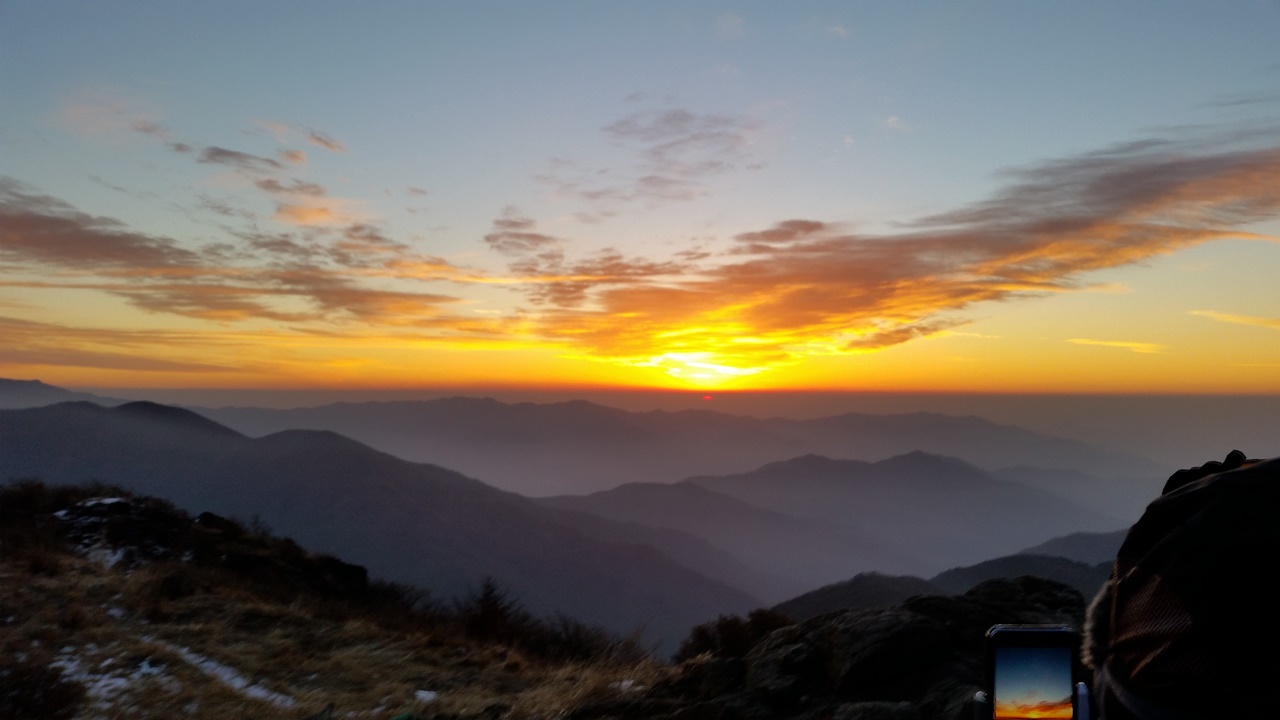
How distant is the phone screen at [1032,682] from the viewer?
2836mm

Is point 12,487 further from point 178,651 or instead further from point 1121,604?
point 1121,604

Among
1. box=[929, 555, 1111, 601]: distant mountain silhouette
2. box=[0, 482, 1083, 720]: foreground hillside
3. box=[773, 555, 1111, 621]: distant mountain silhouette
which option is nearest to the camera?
box=[0, 482, 1083, 720]: foreground hillside

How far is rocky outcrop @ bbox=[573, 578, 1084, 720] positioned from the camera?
684 cm

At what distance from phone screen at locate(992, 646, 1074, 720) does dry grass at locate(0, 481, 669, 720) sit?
6268 millimetres

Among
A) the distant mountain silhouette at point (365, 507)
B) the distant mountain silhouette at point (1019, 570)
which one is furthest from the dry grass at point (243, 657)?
the distant mountain silhouette at point (365, 507)

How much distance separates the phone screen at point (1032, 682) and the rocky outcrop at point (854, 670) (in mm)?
3529

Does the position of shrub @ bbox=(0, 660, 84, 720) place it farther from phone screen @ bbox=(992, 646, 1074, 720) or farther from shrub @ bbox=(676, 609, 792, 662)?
phone screen @ bbox=(992, 646, 1074, 720)

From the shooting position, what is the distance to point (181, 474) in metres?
153

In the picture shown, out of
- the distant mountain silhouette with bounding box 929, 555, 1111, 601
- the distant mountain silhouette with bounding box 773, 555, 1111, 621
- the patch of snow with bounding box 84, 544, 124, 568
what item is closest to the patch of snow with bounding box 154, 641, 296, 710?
the patch of snow with bounding box 84, 544, 124, 568

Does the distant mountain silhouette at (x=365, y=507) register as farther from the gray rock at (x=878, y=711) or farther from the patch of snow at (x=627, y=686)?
the gray rock at (x=878, y=711)

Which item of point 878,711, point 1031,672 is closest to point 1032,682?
point 1031,672

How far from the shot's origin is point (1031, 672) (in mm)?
2893

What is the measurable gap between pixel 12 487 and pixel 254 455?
573 feet

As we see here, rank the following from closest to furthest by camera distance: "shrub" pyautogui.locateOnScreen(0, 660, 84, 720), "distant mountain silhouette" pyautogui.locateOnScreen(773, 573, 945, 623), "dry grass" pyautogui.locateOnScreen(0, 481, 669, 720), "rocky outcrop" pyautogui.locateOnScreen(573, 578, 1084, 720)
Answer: "rocky outcrop" pyautogui.locateOnScreen(573, 578, 1084, 720)
"shrub" pyautogui.locateOnScreen(0, 660, 84, 720)
"dry grass" pyautogui.locateOnScreen(0, 481, 669, 720)
"distant mountain silhouette" pyautogui.locateOnScreen(773, 573, 945, 623)
